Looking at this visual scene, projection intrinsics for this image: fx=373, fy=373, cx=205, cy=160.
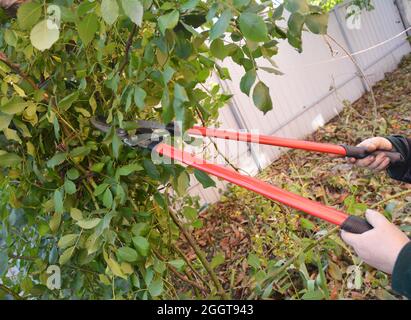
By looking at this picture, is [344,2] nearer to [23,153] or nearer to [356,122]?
[356,122]

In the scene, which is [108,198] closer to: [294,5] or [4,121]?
[4,121]

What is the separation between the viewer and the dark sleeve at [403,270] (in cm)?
67

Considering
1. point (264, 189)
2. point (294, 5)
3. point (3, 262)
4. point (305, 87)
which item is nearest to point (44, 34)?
point (294, 5)

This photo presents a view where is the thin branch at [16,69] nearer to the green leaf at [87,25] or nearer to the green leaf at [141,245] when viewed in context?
the green leaf at [87,25]

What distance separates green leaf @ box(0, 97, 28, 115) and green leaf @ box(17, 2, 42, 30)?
264 mm

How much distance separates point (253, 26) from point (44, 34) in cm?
32

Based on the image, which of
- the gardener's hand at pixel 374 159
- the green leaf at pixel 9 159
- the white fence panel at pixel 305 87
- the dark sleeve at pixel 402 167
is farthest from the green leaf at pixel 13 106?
the white fence panel at pixel 305 87

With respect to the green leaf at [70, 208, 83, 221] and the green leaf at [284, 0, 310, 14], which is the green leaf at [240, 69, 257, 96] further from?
the green leaf at [70, 208, 83, 221]

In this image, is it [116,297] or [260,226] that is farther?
[260,226]

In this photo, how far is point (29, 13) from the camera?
0.58m

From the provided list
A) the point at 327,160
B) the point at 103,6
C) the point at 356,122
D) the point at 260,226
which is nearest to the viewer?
the point at 103,6

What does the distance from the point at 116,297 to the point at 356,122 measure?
3.42 meters

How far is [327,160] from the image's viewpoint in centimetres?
305

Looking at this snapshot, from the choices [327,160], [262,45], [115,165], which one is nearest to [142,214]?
[115,165]
